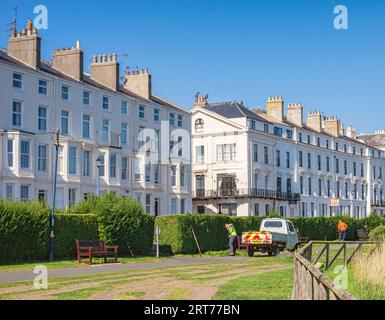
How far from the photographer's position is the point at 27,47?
49.3 meters

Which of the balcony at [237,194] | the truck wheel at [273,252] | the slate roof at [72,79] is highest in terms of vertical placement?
the slate roof at [72,79]

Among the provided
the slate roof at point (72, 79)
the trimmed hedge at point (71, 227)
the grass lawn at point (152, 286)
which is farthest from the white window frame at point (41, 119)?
the grass lawn at point (152, 286)

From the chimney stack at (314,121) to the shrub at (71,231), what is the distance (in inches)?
2394

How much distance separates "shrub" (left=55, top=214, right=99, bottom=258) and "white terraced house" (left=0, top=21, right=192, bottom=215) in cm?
1307

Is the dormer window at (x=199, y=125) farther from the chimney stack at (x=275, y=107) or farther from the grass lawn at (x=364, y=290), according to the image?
the grass lawn at (x=364, y=290)

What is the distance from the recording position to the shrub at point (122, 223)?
34.5 meters

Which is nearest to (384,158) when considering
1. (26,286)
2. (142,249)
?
(142,249)

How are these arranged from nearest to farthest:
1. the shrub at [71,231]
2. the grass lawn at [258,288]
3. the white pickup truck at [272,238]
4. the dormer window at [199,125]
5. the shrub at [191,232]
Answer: the grass lawn at [258,288], the shrub at [71,231], the white pickup truck at [272,238], the shrub at [191,232], the dormer window at [199,125]

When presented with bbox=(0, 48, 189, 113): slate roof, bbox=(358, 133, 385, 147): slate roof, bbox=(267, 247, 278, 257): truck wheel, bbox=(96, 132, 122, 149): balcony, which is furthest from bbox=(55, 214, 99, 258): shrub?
bbox=(358, 133, 385, 147): slate roof

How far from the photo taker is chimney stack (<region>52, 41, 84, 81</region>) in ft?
173

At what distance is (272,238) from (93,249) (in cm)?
1221

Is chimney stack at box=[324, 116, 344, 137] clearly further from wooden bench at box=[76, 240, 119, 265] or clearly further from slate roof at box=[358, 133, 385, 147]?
wooden bench at box=[76, 240, 119, 265]

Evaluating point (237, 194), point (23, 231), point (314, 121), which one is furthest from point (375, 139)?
point (23, 231)

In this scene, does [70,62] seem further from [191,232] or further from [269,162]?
[269,162]
